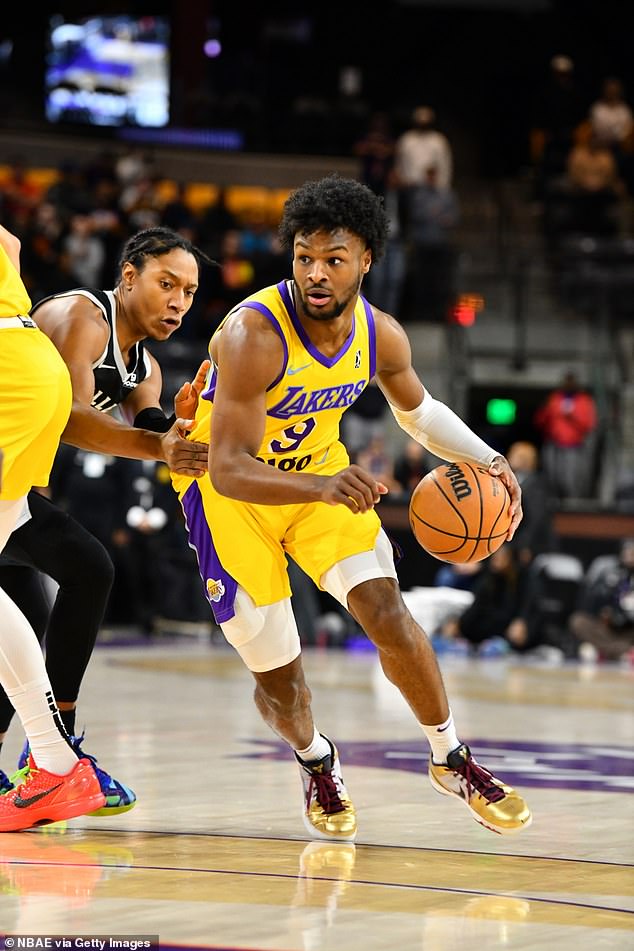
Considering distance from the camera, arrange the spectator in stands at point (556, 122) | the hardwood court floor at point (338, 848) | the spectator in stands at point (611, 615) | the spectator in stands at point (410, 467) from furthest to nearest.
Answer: the spectator in stands at point (556, 122) < the spectator in stands at point (410, 467) < the spectator in stands at point (611, 615) < the hardwood court floor at point (338, 848)

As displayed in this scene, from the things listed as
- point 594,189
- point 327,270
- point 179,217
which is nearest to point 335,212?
point 327,270

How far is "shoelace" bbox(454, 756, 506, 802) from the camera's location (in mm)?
4594

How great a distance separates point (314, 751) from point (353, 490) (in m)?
1.10

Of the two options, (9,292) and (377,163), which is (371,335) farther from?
(377,163)

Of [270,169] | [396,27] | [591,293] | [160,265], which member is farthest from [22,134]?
[160,265]

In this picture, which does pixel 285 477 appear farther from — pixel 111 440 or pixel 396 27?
pixel 396 27

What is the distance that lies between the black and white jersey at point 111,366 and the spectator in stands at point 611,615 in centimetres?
798

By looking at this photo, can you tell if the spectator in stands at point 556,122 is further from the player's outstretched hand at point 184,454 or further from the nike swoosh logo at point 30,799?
the nike swoosh logo at point 30,799

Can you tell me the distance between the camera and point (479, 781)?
4648 millimetres

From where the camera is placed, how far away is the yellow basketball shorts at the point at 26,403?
439cm

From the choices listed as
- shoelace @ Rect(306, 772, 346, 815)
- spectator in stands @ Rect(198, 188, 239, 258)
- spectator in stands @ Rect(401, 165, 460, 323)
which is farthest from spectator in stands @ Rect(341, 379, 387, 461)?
shoelace @ Rect(306, 772, 346, 815)

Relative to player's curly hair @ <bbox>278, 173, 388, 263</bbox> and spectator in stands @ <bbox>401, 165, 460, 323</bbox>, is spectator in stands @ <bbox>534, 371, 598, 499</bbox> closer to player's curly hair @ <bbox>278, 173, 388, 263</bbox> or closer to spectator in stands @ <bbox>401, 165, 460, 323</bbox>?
spectator in stands @ <bbox>401, 165, 460, 323</bbox>

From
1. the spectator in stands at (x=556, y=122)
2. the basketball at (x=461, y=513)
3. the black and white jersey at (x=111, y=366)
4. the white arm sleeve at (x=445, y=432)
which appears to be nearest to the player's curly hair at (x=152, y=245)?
the black and white jersey at (x=111, y=366)

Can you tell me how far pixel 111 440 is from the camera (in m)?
4.68
